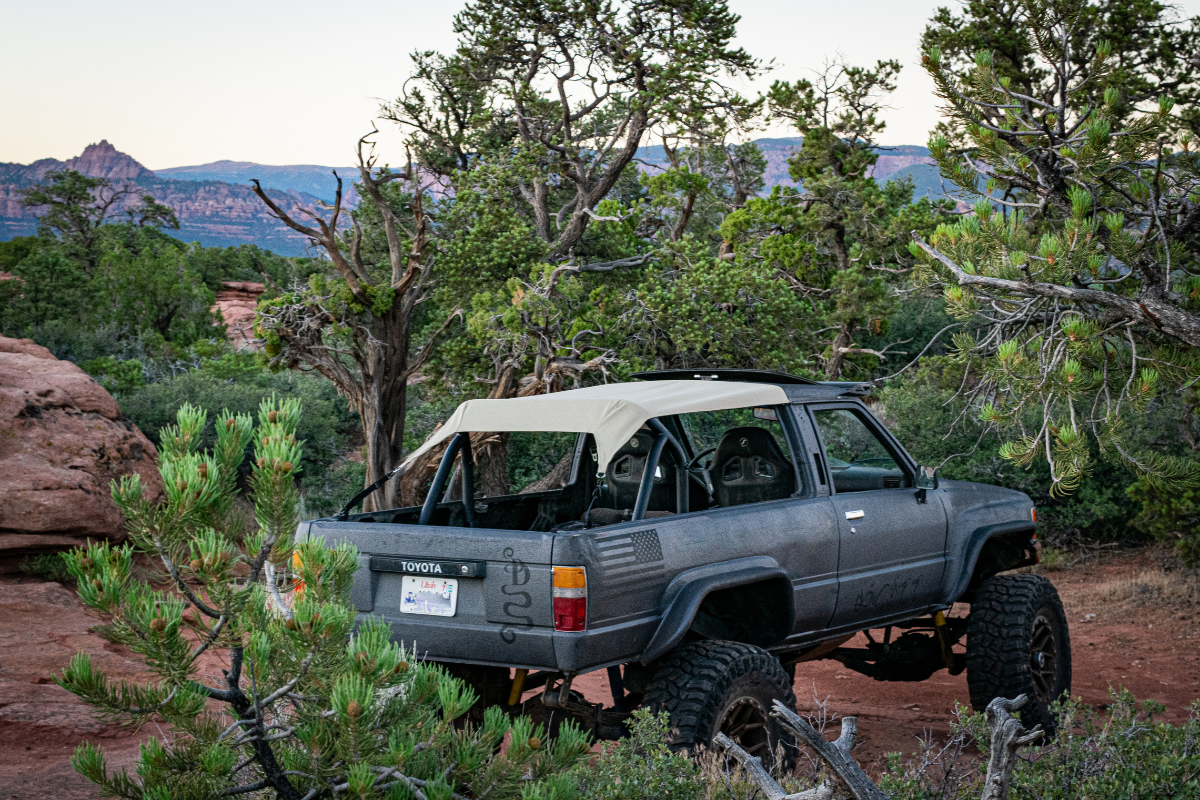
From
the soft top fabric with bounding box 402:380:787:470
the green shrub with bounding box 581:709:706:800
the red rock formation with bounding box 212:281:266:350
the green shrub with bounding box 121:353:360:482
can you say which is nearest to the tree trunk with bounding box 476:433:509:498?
the green shrub with bounding box 121:353:360:482

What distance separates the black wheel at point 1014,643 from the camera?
19.0 ft

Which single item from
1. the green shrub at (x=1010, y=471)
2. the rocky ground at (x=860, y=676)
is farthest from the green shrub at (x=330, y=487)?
the green shrub at (x=1010, y=471)

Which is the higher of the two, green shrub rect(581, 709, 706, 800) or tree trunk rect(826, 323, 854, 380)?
tree trunk rect(826, 323, 854, 380)

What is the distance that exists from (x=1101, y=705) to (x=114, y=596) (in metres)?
6.26

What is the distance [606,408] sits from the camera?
181 inches

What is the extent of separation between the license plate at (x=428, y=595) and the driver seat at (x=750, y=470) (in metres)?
1.78

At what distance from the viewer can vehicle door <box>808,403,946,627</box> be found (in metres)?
5.25

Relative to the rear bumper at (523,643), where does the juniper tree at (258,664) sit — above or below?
above

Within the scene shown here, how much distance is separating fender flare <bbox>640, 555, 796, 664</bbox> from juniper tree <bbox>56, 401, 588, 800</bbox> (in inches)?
48.1

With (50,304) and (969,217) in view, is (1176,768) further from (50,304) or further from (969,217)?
(50,304)

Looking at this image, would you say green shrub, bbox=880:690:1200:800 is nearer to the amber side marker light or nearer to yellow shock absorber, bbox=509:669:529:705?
the amber side marker light

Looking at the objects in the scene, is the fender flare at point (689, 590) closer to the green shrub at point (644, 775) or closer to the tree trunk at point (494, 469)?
the green shrub at point (644, 775)

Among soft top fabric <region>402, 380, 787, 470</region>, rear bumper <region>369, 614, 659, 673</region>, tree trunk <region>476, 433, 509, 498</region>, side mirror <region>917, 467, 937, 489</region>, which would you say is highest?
soft top fabric <region>402, 380, 787, 470</region>

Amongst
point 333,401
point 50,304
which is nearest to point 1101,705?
point 333,401
